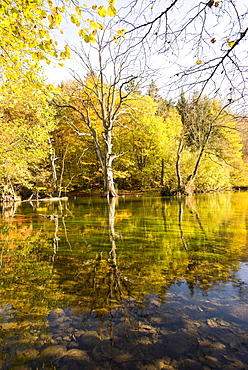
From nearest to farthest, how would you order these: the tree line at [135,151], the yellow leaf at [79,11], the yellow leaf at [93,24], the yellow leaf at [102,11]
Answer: the yellow leaf at [102,11]
the yellow leaf at [79,11]
the yellow leaf at [93,24]
the tree line at [135,151]

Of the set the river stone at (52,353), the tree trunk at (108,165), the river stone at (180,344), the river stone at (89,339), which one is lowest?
the river stone at (52,353)

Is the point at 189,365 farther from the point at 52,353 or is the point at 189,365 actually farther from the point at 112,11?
the point at 112,11

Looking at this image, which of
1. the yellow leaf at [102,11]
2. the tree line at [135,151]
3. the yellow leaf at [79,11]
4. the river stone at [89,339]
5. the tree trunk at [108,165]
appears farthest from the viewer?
the tree line at [135,151]

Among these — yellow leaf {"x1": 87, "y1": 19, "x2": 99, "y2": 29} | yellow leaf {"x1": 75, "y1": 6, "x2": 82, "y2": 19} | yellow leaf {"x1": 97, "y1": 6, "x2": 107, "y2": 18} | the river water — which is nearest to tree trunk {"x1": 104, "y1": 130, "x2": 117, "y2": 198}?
the river water

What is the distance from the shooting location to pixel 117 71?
680 inches

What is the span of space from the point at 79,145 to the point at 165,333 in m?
22.8

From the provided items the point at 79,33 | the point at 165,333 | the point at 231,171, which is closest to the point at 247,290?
the point at 165,333

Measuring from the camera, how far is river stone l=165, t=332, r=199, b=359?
1578mm

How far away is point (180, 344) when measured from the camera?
1.67 m

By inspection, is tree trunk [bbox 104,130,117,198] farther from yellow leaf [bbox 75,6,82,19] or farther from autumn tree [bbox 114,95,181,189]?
yellow leaf [bbox 75,6,82,19]

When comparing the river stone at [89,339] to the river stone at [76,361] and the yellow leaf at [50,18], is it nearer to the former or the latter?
the river stone at [76,361]

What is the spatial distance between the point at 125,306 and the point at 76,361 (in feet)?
2.32

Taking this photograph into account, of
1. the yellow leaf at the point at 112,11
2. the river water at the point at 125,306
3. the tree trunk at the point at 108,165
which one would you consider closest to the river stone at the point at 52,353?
the river water at the point at 125,306

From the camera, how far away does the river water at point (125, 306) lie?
5.14 ft
